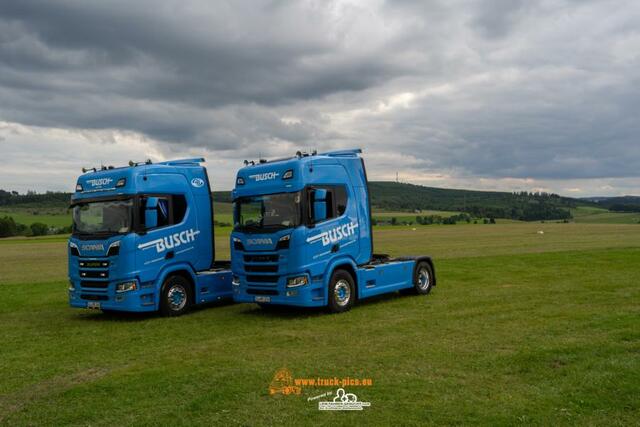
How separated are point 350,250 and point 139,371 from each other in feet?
21.8

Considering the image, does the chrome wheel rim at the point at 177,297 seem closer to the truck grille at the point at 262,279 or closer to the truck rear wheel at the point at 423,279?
the truck grille at the point at 262,279

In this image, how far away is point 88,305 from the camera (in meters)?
13.6

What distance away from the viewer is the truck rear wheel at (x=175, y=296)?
13859 millimetres

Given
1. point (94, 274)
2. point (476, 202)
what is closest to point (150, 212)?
point (94, 274)

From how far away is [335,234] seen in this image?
13734 millimetres

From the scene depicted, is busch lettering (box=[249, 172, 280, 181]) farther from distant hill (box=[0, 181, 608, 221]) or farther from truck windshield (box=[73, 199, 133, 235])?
distant hill (box=[0, 181, 608, 221])

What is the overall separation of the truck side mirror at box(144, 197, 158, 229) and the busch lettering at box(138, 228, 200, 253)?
42 centimetres

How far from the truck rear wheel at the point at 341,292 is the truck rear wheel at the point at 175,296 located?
3.78 m

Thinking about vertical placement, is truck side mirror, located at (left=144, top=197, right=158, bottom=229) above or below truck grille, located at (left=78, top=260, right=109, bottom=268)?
above

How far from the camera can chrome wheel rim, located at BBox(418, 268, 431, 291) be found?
16750 millimetres

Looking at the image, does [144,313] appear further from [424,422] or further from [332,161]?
[424,422]

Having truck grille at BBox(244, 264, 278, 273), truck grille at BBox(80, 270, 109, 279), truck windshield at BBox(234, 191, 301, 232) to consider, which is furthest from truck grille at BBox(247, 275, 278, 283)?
truck grille at BBox(80, 270, 109, 279)

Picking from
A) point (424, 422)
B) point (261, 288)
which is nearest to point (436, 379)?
point (424, 422)

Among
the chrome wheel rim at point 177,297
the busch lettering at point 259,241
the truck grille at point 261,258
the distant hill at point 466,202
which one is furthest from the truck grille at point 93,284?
the distant hill at point 466,202
